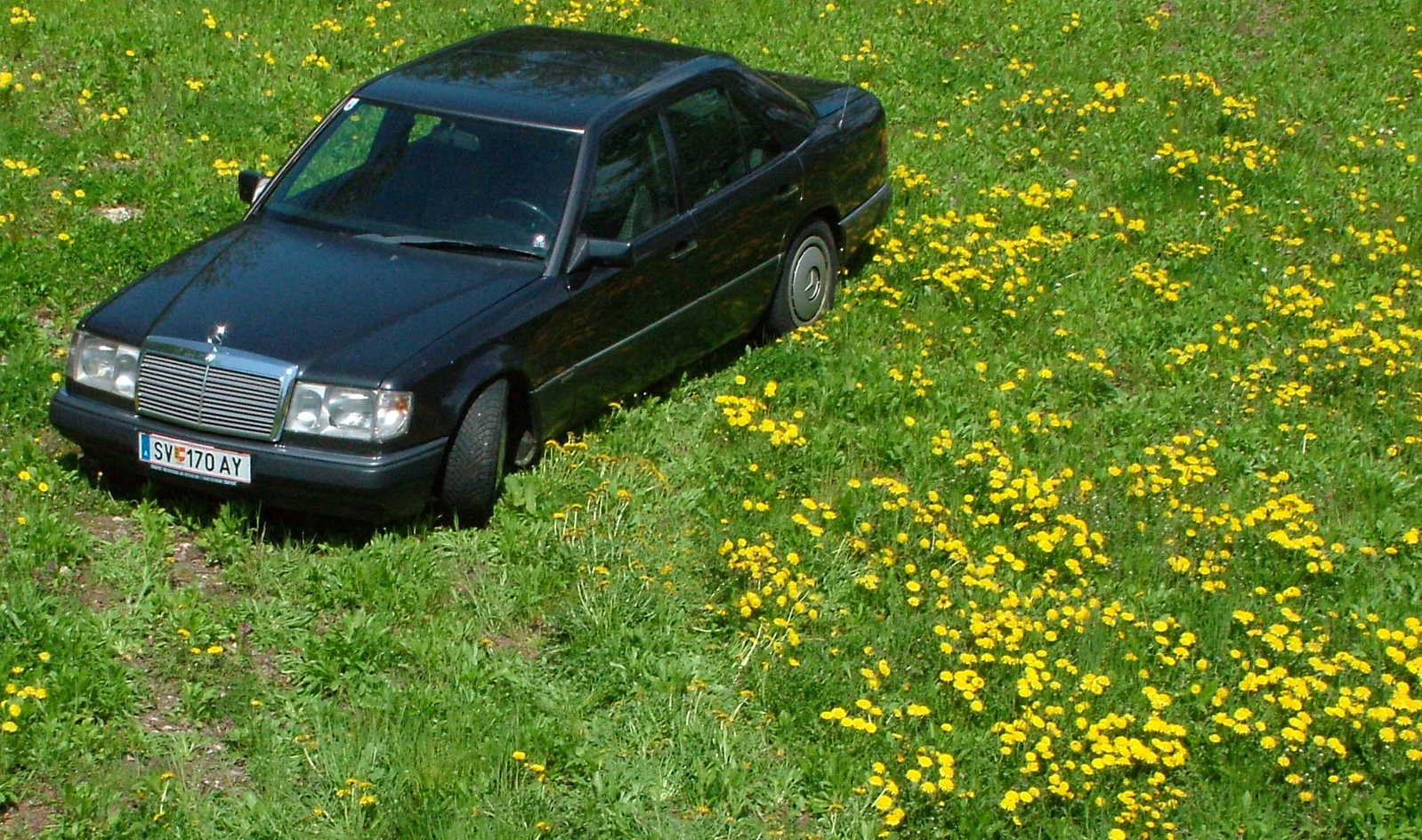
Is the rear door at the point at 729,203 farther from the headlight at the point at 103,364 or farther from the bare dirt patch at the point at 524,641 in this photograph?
the headlight at the point at 103,364

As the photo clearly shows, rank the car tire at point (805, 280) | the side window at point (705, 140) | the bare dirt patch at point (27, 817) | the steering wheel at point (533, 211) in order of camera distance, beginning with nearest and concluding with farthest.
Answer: the bare dirt patch at point (27, 817), the steering wheel at point (533, 211), the side window at point (705, 140), the car tire at point (805, 280)

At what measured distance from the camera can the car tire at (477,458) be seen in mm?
6859

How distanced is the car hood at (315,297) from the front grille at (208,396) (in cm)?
12

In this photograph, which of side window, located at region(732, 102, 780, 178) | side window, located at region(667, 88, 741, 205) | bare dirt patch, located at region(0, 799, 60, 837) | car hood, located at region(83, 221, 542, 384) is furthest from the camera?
side window, located at region(732, 102, 780, 178)

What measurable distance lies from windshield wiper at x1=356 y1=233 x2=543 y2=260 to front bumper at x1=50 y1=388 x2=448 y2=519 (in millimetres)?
1028

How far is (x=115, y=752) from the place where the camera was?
558 cm

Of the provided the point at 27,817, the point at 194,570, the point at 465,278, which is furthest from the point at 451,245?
the point at 27,817

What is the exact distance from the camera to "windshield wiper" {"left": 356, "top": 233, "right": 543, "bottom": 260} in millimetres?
7391

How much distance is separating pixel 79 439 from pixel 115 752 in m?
1.69

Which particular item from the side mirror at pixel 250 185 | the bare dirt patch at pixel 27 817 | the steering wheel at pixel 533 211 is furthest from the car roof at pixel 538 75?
the bare dirt patch at pixel 27 817

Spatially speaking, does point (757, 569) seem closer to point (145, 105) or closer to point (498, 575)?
point (498, 575)

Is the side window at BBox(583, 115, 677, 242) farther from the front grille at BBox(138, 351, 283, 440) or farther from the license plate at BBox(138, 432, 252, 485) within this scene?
the license plate at BBox(138, 432, 252, 485)

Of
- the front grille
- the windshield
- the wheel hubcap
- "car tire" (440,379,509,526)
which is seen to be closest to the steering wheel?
the windshield

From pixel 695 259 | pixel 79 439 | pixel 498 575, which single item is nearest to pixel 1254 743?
pixel 498 575
